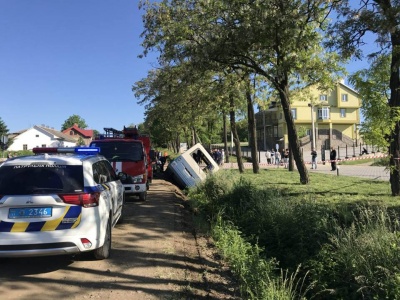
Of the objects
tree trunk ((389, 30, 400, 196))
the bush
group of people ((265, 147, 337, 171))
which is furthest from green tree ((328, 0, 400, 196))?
group of people ((265, 147, 337, 171))

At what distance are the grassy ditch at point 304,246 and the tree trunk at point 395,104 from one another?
67 centimetres

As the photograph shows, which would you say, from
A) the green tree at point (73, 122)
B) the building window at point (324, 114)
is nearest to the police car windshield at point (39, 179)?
the building window at point (324, 114)

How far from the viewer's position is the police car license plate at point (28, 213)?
545 cm

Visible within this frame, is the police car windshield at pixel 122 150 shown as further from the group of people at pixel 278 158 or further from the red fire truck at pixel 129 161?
the group of people at pixel 278 158

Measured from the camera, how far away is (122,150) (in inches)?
521

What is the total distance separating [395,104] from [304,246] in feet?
21.7

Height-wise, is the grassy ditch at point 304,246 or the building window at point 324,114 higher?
the building window at point 324,114

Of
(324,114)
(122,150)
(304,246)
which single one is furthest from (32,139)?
(304,246)

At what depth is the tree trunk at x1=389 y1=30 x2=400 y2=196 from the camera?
10137 mm

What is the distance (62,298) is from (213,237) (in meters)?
3.91

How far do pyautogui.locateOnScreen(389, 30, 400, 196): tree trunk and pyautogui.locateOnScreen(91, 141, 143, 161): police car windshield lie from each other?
311 inches

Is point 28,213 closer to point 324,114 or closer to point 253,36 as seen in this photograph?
point 253,36

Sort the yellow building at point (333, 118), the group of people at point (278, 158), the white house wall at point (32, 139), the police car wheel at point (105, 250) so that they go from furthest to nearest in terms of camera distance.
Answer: the white house wall at point (32, 139) → the yellow building at point (333, 118) → the group of people at point (278, 158) → the police car wheel at point (105, 250)

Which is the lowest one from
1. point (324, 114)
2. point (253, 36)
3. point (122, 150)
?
point (122, 150)
